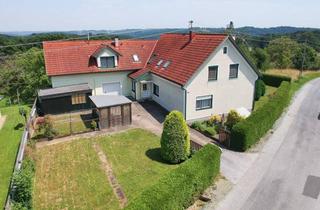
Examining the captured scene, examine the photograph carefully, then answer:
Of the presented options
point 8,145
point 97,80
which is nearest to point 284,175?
point 8,145

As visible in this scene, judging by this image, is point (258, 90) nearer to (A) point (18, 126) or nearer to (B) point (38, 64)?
(A) point (18, 126)

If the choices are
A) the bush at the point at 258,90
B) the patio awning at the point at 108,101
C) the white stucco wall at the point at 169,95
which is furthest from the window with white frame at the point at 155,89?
the bush at the point at 258,90

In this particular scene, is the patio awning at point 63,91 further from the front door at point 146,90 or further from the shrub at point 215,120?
the shrub at point 215,120

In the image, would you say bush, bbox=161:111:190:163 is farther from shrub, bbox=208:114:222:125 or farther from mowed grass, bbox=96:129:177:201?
shrub, bbox=208:114:222:125

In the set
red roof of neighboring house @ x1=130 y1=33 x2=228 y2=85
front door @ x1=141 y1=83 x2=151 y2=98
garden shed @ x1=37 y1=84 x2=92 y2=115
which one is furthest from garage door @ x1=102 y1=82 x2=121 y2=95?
front door @ x1=141 y1=83 x2=151 y2=98

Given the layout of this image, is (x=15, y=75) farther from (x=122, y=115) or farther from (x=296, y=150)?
(x=296, y=150)

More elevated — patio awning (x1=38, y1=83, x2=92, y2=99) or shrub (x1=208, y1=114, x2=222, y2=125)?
patio awning (x1=38, y1=83, x2=92, y2=99)
